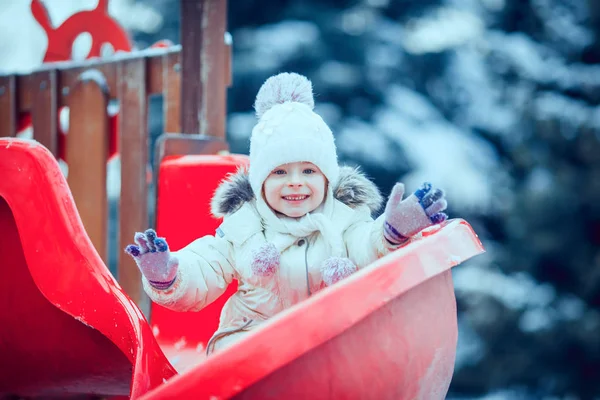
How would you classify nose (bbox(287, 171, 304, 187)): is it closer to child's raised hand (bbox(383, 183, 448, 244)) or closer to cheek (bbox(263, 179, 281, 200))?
cheek (bbox(263, 179, 281, 200))

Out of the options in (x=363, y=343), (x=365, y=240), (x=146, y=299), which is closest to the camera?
(x=363, y=343)

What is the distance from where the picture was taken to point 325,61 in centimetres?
536

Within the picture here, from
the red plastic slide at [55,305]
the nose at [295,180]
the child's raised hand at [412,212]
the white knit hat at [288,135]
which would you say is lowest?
the red plastic slide at [55,305]

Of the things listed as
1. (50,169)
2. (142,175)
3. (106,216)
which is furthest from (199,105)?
(50,169)

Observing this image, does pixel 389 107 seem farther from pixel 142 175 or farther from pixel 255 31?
pixel 142 175

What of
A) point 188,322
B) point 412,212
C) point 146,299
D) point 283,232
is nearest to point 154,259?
point 283,232

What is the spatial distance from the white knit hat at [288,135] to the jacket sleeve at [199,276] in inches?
4.9

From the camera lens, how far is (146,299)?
2088mm

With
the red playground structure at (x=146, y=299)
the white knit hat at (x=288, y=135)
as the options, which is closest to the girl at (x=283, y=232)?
the white knit hat at (x=288, y=135)

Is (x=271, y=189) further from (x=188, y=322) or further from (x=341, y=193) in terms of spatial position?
(x=188, y=322)

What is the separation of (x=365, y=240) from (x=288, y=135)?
221 mm

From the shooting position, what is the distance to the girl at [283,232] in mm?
1182

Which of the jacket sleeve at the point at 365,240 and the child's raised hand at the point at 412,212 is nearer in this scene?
the child's raised hand at the point at 412,212

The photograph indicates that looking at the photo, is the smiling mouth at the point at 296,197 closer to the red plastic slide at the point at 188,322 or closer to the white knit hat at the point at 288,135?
the white knit hat at the point at 288,135
